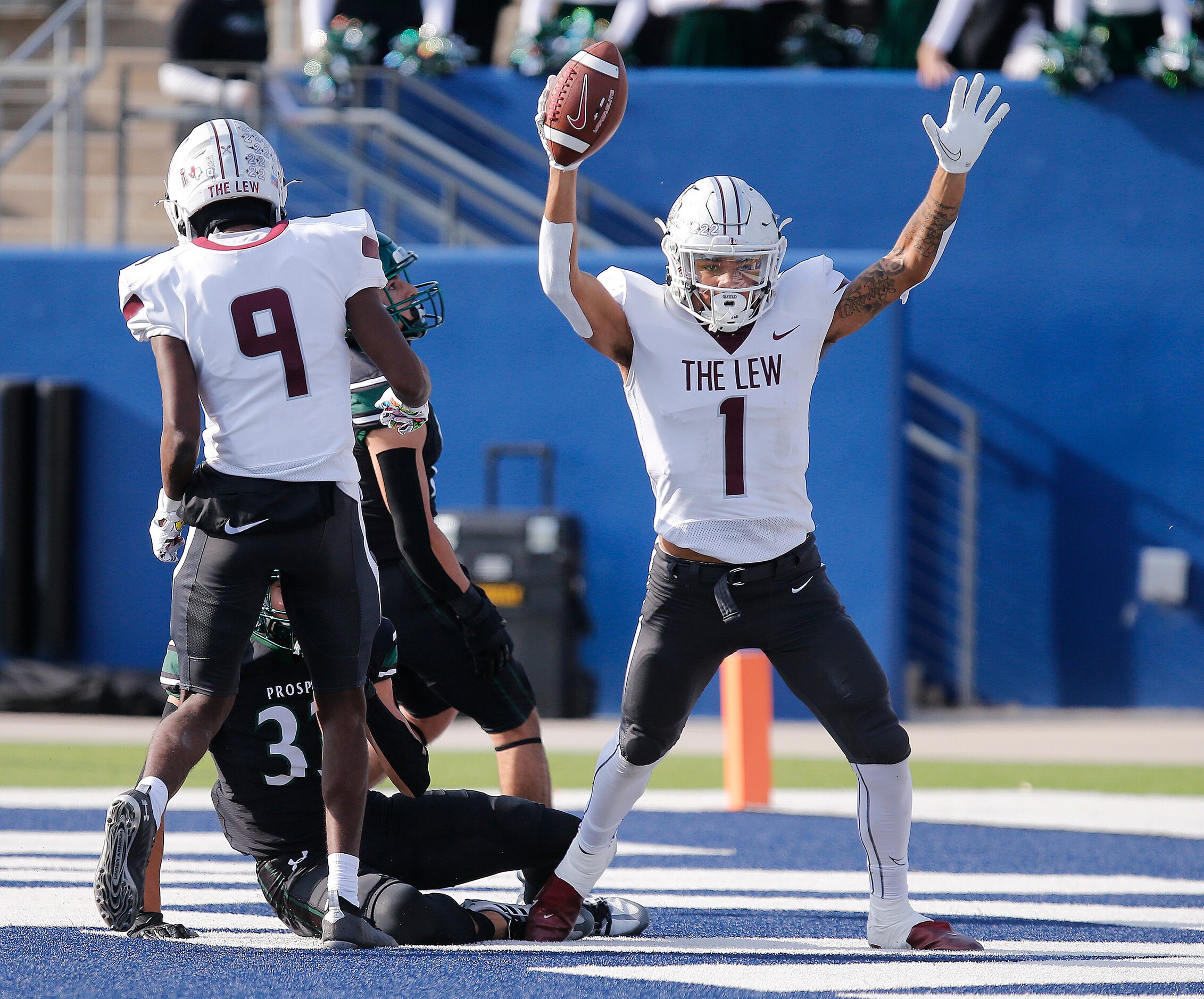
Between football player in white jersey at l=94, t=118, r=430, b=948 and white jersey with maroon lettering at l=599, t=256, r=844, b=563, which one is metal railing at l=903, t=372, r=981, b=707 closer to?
white jersey with maroon lettering at l=599, t=256, r=844, b=563

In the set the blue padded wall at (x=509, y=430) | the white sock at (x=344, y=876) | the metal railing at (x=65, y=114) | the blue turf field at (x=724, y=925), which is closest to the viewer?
the blue turf field at (x=724, y=925)

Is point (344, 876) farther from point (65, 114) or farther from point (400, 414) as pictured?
point (65, 114)

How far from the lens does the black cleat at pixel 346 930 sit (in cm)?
417

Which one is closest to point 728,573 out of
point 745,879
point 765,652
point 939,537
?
point 765,652

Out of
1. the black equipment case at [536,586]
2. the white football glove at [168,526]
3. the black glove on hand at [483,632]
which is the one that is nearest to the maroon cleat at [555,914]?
the black glove on hand at [483,632]

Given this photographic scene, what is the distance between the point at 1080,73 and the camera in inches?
470

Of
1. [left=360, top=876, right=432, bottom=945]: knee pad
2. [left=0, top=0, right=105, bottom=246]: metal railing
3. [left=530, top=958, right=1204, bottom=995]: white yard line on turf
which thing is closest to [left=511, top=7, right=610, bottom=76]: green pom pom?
[left=0, top=0, right=105, bottom=246]: metal railing

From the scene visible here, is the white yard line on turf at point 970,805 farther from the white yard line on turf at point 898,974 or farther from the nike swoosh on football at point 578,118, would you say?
the nike swoosh on football at point 578,118

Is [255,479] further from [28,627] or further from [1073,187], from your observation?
[1073,187]

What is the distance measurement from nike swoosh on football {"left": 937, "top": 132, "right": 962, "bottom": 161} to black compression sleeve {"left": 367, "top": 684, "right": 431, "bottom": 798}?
6.70 feet

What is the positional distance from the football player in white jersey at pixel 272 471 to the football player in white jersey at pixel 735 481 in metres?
0.56

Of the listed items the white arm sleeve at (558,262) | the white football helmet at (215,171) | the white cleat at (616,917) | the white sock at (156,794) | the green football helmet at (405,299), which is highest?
the white football helmet at (215,171)

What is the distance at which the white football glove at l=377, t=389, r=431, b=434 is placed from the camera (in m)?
4.59

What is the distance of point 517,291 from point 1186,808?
18.0 feet
